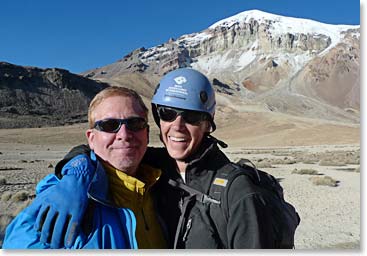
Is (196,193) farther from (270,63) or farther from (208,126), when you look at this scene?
(270,63)

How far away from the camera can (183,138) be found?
1726 mm

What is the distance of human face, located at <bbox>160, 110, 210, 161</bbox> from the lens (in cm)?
171

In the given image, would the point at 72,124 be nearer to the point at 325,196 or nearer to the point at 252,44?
the point at 325,196

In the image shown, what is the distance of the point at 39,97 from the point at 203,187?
156 feet

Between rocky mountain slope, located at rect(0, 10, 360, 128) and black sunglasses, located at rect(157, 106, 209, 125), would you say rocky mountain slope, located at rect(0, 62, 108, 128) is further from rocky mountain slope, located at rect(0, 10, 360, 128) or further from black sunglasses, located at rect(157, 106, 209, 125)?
black sunglasses, located at rect(157, 106, 209, 125)

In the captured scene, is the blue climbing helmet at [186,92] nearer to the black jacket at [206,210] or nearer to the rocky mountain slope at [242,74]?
the black jacket at [206,210]

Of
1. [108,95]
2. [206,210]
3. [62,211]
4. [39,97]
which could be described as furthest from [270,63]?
[62,211]

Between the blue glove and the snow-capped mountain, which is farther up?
the snow-capped mountain

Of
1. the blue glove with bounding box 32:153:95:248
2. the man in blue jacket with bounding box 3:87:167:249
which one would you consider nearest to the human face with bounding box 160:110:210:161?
the man in blue jacket with bounding box 3:87:167:249

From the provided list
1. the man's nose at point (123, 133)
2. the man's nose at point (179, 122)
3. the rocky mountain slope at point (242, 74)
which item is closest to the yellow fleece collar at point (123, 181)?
the man's nose at point (123, 133)

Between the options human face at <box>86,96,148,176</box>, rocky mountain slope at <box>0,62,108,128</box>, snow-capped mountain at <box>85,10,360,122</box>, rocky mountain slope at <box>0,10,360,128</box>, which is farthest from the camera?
snow-capped mountain at <box>85,10,360,122</box>

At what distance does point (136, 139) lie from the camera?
5.32ft

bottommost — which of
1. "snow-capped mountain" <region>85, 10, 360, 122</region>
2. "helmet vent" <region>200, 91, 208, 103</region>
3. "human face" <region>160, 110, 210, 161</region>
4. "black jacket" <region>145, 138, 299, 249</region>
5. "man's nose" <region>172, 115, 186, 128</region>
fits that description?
"black jacket" <region>145, 138, 299, 249</region>

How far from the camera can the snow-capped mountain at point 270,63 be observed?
243ft
